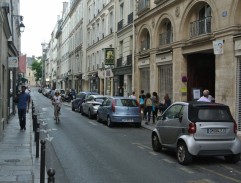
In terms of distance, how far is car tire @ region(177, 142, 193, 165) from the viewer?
31.4 ft

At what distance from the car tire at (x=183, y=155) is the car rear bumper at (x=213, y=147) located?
0.13 m

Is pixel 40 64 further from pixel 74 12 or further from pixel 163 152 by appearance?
pixel 163 152

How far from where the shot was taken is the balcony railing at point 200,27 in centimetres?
1928

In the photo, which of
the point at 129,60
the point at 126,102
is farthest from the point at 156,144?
the point at 129,60

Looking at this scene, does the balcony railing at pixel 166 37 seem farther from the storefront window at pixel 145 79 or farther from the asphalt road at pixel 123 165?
the asphalt road at pixel 123 165

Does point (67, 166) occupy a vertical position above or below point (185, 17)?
below

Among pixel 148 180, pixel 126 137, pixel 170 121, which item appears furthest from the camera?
pixel 126 137

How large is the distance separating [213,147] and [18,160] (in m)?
4.61

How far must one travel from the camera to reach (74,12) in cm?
6462

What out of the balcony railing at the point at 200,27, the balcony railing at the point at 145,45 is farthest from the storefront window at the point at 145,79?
the balcony railing at the point at 200,27

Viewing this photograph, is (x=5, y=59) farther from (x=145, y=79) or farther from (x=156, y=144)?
(x=145, y=79)

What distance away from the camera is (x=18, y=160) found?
31.0ft

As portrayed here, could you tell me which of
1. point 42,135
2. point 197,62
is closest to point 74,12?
point 197,62

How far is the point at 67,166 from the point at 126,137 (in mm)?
6064
